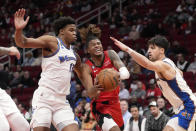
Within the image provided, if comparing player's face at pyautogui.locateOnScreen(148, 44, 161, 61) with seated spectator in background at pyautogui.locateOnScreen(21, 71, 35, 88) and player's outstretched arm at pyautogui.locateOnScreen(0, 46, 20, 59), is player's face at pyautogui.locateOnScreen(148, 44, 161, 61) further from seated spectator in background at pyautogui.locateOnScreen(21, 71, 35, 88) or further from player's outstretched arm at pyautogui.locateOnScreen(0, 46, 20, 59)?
seated spectator in background at pyautogui.locateOnScreen(21, 71, 35, 88)

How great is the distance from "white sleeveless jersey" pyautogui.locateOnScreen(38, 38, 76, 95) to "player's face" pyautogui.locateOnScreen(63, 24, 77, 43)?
211 mm

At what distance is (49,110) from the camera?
5352mm

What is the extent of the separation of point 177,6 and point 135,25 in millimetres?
2158

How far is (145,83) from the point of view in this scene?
41.0 feet

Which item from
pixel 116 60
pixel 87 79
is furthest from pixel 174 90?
pixel 87 79

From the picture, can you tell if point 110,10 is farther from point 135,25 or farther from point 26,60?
→ point 26,60

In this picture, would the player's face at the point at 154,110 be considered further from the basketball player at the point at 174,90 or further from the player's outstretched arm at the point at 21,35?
the player's outstretched arm at the point at 21,35

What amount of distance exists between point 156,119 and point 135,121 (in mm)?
703

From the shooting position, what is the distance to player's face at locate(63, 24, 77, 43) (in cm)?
570

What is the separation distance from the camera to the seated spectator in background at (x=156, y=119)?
29.6ft

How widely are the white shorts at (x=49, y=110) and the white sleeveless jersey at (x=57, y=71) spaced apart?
0.10m

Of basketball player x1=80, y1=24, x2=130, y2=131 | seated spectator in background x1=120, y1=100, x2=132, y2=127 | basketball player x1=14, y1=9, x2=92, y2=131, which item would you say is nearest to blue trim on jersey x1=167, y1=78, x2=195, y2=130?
basketball player x1=80, y1=24, x2=130, y2=131

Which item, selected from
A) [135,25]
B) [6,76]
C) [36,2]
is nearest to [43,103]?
[6,76]

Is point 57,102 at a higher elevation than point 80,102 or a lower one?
higher
